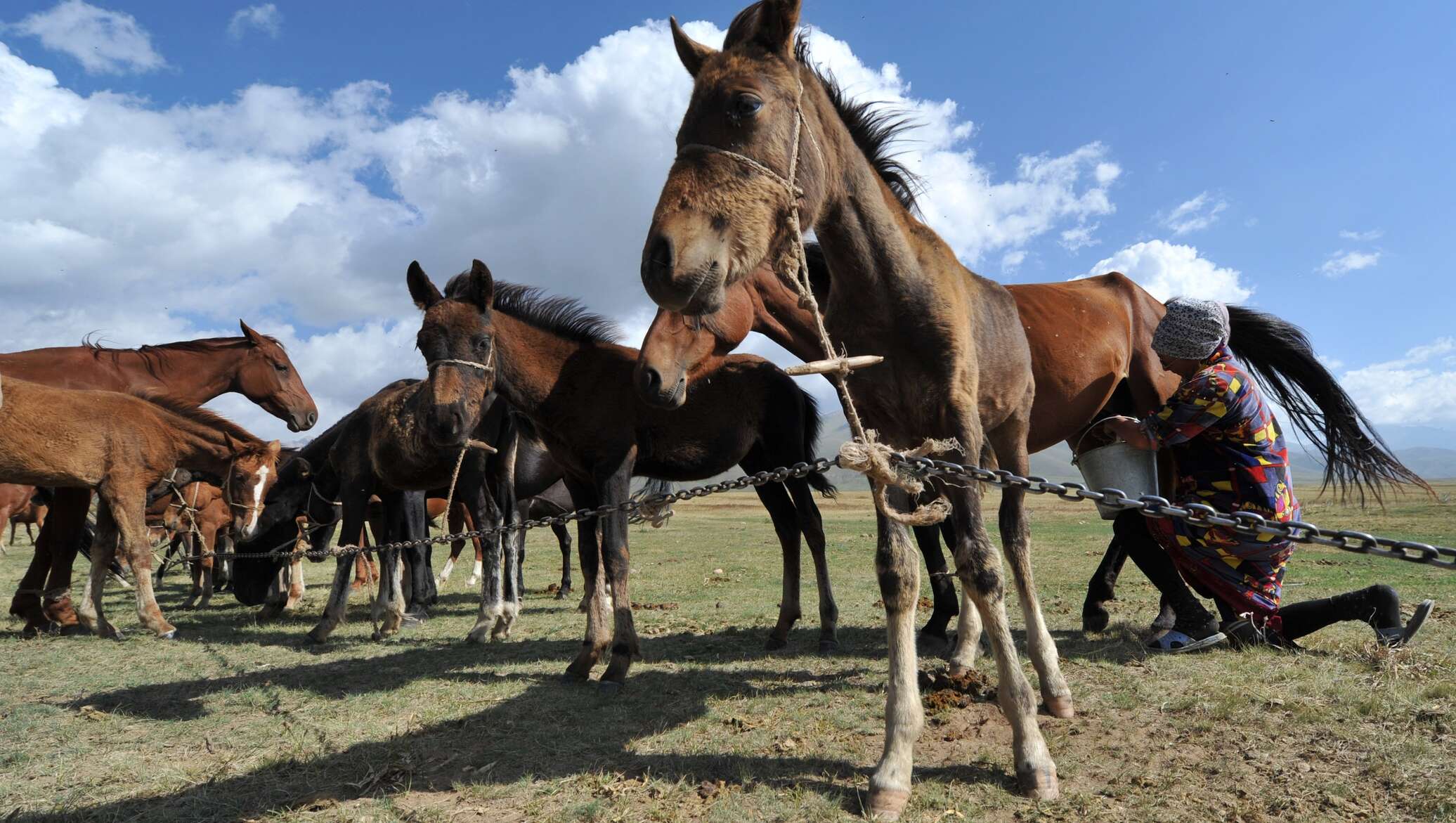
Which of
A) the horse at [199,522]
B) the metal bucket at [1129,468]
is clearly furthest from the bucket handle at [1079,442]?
the horse at [199,522]

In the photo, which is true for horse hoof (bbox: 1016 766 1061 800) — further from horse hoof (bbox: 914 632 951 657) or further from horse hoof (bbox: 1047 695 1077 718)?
horse hoof (bbox: 914 632 951 657)

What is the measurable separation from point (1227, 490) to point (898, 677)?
9.52ft

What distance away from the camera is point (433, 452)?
23.5 feet

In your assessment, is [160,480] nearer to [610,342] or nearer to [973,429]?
[610,342]

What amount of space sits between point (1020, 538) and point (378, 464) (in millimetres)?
6115

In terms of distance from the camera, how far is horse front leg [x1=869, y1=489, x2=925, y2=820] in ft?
9.46

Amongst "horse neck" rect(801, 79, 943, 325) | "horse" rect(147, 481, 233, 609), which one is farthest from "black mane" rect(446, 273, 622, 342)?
"horse" rect(147, 481, 233, 609)

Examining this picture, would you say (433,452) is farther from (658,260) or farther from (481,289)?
(658,260)

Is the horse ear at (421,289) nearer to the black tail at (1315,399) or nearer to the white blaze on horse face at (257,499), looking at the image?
the white blaze on horse face at (257,499)

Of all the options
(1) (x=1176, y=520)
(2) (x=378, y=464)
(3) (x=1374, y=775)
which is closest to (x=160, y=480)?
(2) (x=378, y=464)

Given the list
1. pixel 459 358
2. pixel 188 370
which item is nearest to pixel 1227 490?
pixel 459 358

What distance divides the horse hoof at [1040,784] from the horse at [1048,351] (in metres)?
1.67

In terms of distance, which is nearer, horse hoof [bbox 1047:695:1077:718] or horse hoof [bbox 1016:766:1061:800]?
horse hoof [bbox 1016:766:1061:800]

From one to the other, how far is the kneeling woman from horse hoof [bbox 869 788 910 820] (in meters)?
2.61
